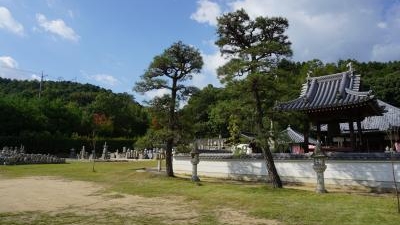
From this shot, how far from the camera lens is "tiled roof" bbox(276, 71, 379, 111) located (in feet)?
61.1

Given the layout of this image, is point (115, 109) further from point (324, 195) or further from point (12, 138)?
point (324, 195)

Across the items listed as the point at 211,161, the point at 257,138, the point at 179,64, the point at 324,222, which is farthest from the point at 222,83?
the point at 324,222

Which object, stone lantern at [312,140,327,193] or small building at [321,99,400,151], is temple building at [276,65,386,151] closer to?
stone lantern at [312,140,327,193]

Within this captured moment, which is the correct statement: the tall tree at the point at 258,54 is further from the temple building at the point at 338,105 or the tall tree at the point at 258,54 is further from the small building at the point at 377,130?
the small building at the point at 377,130

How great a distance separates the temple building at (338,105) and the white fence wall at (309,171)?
139cm

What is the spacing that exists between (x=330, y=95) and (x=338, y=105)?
187cm

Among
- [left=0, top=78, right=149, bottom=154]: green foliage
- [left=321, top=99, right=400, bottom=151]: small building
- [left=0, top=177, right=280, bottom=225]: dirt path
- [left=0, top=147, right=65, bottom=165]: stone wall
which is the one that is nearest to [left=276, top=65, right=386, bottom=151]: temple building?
[left=0, top=177, right=280, bottom=225]: dirt path

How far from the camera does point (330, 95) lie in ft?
67.6

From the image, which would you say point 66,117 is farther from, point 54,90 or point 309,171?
point 309,171

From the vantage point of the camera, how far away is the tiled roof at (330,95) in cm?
1864

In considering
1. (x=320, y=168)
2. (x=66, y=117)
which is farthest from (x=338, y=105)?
(x=66, y=117)

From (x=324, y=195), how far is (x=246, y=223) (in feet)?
19.7

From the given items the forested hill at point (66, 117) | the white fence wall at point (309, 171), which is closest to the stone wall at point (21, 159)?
the forested hill at point (66, 117)

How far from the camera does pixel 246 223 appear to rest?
1030 centimetres
